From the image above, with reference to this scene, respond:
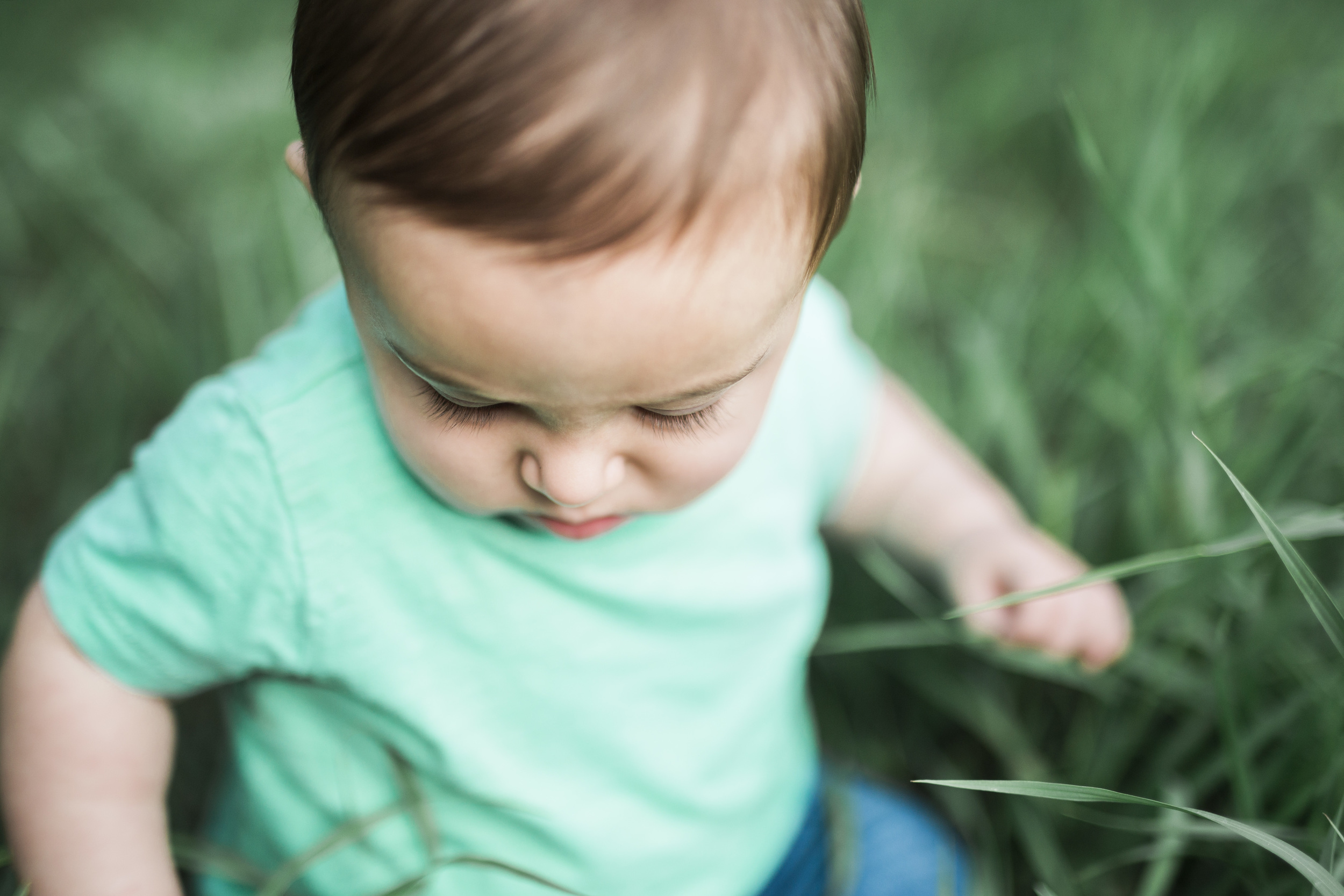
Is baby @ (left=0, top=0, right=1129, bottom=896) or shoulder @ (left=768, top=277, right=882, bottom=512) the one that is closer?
baby @ (left=0, top=0, right=1129, bottom=896)

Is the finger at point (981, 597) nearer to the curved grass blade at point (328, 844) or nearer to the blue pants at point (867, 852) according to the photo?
the blue pants at point (867, 852)

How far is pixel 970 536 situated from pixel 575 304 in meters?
0.59

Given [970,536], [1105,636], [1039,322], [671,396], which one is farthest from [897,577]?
[671,396]

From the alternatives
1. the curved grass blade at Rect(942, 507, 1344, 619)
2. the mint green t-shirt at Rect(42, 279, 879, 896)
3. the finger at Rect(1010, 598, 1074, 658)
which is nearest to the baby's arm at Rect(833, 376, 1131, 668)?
the finger at Rect(1010, 598, 1074, 658)

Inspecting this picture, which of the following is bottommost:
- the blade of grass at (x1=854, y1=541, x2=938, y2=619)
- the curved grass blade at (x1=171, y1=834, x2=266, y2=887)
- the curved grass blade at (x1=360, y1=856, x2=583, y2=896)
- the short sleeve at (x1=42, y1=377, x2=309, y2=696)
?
the blade of grass at (x1=854, y1=541, x2=938, y2=619)

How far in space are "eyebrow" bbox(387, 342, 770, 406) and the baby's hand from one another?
1.48 ft

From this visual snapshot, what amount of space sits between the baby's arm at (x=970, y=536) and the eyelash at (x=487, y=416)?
1.33ft

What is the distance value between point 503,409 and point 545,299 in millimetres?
98

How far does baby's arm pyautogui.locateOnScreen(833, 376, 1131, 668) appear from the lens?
2.84 ft

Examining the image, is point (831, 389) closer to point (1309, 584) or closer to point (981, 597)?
point (981, 597)

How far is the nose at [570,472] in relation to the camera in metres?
0.54

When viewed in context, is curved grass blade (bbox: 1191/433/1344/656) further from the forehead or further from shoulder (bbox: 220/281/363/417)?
shoulder (bbox: 220/281/363/417)

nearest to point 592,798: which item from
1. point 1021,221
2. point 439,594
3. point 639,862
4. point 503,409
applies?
point 639,862

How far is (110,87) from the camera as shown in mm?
1600
